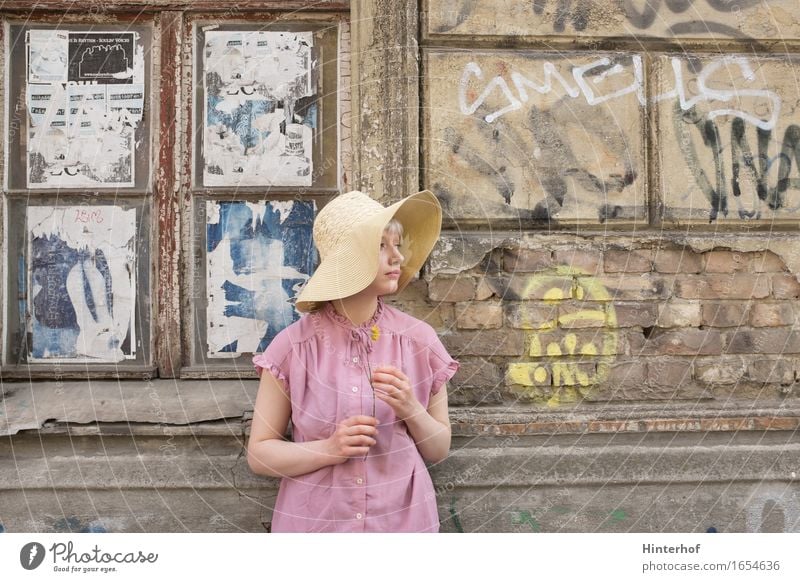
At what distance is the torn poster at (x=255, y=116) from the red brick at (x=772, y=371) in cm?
209

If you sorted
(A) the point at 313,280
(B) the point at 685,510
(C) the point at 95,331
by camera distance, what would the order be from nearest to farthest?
(A) the point at 313,280 → (B) the point at 685,510 → (C) the point at 95,331

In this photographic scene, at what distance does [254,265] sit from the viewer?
10.2 feet

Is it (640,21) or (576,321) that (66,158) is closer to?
(576,321)

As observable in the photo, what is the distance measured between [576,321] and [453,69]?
118 centimetres

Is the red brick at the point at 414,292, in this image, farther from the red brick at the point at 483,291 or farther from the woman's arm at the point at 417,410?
the woman's arm at the point at 417,410

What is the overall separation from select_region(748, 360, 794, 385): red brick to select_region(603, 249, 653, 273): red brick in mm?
618

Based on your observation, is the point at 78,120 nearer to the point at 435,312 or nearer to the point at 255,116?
the point at 255,116

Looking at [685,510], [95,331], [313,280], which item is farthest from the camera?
[95,331]

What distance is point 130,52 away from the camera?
123 inches

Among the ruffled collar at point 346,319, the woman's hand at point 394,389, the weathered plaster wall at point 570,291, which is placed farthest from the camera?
the weathered plaster wall at point 570,291

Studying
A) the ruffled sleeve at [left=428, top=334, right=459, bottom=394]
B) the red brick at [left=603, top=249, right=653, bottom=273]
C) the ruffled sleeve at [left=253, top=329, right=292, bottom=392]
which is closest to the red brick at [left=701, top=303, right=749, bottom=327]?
the red brick at [left=603, top=249, right=653, bottom=273]

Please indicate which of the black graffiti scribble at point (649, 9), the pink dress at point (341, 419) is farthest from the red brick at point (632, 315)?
the black graffiti scribble at point (649, 9)

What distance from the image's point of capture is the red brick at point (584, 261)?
9.62 feet

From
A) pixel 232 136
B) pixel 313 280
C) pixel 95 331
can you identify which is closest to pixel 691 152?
pixel 313 280
